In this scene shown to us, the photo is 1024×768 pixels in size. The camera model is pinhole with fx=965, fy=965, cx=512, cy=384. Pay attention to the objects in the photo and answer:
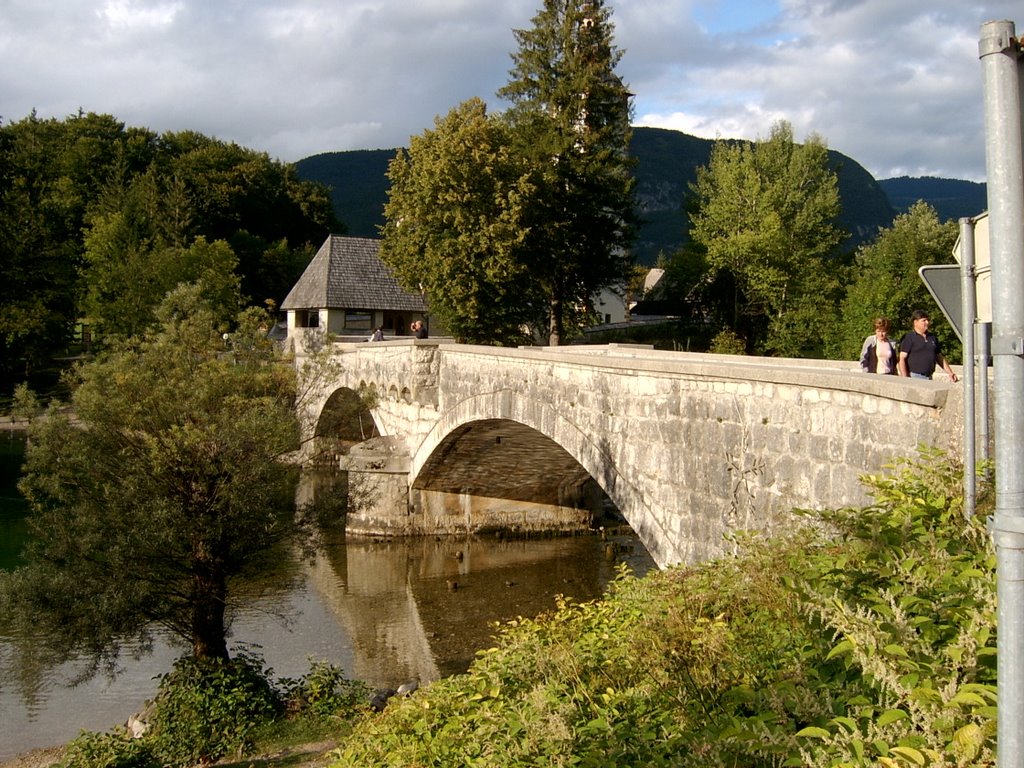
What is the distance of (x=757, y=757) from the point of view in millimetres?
3617

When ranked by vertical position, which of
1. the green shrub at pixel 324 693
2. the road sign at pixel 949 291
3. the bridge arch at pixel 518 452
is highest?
the road sign at pixel 949 291

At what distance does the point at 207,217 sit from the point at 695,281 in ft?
112

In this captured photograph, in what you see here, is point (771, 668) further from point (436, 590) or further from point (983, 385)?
point (436, 590)

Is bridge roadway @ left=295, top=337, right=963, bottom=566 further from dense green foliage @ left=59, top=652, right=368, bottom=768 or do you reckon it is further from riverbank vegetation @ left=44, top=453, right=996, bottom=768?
dense green foliage @ left=59, top=652, right=368, bottom=768

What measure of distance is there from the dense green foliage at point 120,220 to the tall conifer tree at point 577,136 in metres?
19.5

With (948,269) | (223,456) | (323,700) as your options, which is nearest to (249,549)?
(223,456)

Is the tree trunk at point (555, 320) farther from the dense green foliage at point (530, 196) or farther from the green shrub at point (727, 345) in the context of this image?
the green shrub at point (727, 345)

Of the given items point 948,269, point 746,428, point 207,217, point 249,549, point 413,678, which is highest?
point 207,217

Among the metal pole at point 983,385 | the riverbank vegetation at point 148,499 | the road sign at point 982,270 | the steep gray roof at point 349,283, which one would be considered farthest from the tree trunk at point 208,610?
the steep gray roof at point 349,283

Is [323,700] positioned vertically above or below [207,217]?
below

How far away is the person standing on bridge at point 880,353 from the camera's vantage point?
8.76 m

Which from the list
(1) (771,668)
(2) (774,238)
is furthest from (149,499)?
(2) (774,238)

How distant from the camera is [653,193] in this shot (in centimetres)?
18975

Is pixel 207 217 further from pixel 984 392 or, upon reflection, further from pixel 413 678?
pixel 984 392
